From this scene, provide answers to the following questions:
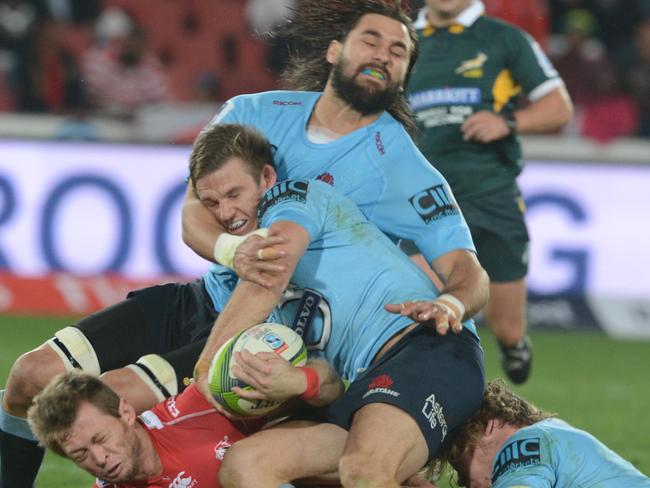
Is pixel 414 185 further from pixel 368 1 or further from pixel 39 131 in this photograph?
pixel 39 131

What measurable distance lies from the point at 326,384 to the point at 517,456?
726 millimetres

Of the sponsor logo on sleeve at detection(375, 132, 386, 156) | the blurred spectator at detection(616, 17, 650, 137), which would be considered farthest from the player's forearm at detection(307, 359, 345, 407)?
the blurred spectator at detection(616, 17, 650, 137)

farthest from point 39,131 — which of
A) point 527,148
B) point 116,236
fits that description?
point 527,148

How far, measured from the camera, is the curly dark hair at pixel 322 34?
5613mm

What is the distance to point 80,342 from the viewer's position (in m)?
5.31

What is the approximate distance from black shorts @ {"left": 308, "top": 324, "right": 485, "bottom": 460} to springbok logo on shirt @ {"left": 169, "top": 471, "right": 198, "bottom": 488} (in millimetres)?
508

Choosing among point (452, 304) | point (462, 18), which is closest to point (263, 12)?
point (462, 18)

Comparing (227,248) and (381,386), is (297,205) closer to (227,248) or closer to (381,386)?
(227,248)

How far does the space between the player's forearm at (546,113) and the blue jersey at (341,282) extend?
9.80 ft

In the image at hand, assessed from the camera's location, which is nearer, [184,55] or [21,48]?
[21,48]

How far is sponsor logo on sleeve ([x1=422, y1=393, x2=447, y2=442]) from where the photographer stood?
454 centimetres

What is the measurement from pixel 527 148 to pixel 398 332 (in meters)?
6.82

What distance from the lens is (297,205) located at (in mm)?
4777

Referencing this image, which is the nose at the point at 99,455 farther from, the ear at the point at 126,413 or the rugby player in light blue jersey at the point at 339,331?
the rugby player in light blue jersey at the point at 339,331
